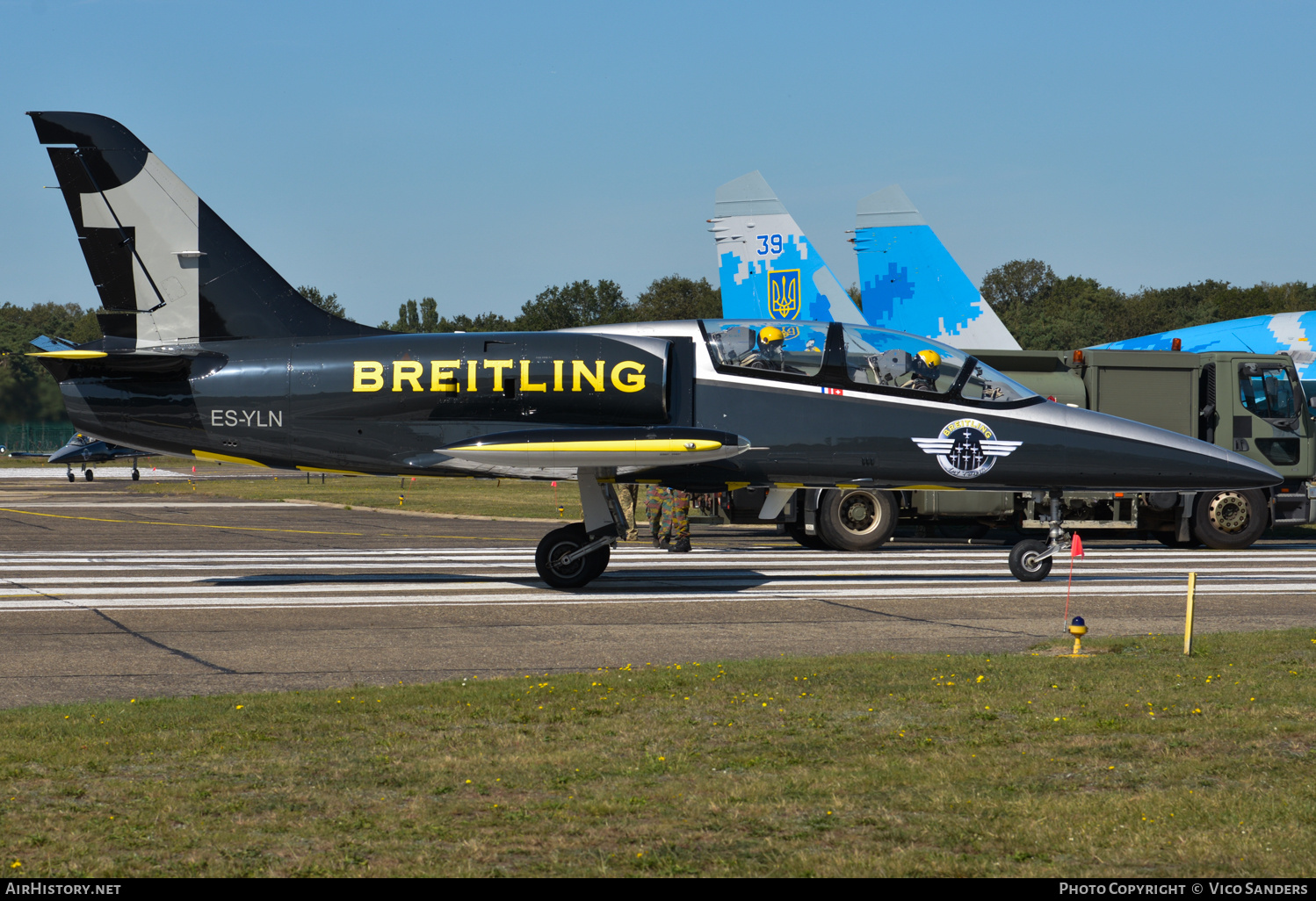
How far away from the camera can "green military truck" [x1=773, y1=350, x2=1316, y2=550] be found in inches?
803

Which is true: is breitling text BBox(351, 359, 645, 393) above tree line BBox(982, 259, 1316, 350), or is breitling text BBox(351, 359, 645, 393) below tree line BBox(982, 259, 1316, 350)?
below

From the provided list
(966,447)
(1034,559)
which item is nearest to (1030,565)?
(1034,559)

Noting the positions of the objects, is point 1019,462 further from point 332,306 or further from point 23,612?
point 332,306

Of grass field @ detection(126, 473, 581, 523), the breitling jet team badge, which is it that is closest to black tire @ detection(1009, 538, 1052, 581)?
the breitling jet team badge

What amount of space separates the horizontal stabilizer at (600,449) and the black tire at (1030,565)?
450cm

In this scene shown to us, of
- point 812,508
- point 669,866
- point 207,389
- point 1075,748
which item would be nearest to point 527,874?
point 669,866

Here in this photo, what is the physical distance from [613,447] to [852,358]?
122 inches

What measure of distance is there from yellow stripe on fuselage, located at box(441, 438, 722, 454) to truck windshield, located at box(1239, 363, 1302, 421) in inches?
523

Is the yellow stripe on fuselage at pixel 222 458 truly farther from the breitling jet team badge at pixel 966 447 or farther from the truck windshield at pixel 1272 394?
the truck windshield at pixel 1272 394

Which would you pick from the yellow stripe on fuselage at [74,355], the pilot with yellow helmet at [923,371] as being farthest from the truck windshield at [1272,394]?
the yellow stripe on fuselage at [74,355]

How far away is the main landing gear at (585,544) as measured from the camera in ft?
45.7

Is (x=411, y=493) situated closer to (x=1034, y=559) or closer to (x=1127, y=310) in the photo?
(x=1034, y=559)

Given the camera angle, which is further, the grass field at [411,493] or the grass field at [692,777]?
the grass field at [411,493]

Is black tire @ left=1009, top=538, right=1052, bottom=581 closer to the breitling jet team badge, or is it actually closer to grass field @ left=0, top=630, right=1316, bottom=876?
the breitling jet team badge
